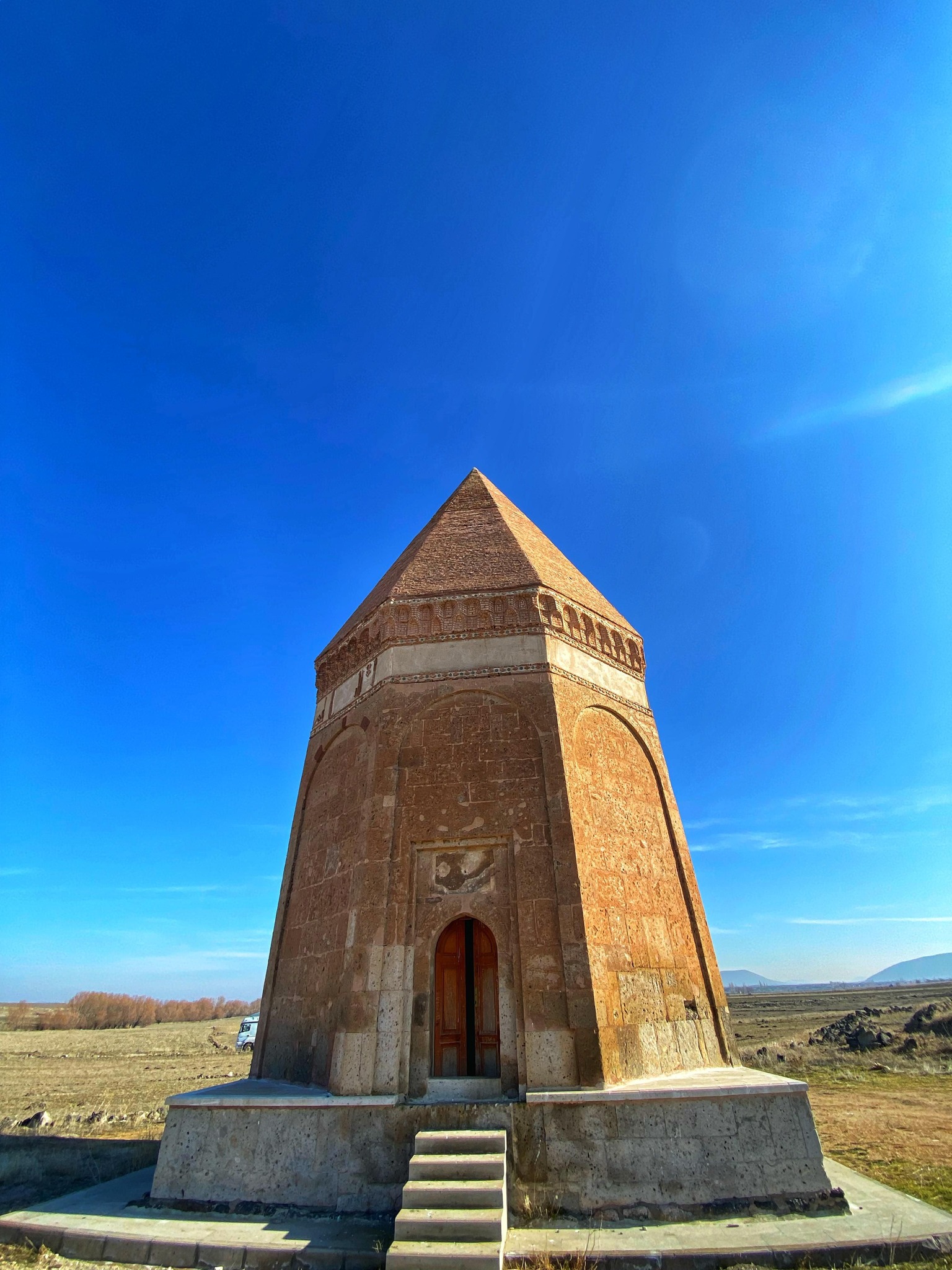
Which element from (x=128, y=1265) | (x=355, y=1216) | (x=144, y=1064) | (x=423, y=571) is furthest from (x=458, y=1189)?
(x=144, y=1064)

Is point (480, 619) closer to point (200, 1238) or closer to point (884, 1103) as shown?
point (200, 1238)

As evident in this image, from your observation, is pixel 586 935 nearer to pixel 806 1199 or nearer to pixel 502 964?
pixel 502 964

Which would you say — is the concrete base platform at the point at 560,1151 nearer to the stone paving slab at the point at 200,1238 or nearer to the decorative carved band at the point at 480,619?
the stone paving slab at the point at 200,1238

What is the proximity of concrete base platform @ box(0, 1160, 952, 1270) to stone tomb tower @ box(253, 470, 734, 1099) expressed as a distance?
1.01m

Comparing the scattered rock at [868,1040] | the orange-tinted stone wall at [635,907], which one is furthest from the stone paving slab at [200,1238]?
the scattered rock at [868,1040]

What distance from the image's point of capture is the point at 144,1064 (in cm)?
2045

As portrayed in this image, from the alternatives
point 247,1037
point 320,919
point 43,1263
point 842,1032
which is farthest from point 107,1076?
point 842,1032

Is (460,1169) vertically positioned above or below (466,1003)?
below

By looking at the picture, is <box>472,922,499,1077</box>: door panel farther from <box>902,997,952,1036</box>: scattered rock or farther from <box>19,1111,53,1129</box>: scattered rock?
<box>902,997,952,1036</box>: scattered rock

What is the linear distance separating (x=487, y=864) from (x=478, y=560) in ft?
12.8

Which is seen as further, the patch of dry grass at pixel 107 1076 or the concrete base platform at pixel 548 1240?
the patch of dry grass at pixel 107 1076

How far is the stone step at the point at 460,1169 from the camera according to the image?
16.1ft

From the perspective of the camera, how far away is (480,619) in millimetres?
7934

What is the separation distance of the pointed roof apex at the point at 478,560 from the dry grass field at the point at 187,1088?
21.9 ft
